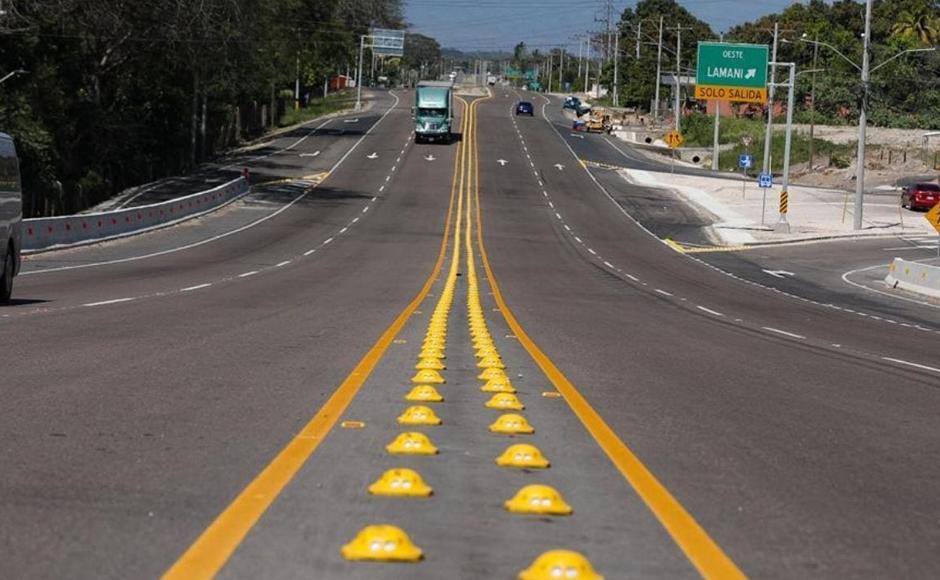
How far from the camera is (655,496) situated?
7008 mm

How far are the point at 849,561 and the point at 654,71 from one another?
5858 inches

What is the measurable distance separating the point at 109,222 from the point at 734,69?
127 ft

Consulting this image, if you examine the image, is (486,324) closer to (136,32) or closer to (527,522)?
(527,522)

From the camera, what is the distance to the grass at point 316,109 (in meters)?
119

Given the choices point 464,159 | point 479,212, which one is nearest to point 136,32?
point 479,212

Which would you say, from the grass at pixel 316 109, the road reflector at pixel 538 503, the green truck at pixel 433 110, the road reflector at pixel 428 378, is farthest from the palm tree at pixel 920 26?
the road reflector at pixel 538 503

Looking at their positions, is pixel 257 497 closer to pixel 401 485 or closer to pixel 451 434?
pixel 401 485

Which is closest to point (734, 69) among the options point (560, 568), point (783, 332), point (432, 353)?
point (783, 332)

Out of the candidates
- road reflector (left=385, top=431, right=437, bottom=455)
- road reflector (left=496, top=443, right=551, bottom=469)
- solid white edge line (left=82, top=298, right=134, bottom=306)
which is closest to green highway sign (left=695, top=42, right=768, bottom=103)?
solid white edge line (left=82, top=298, right=134, bottom=306)

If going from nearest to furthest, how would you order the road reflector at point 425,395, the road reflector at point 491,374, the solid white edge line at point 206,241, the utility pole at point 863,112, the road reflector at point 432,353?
Answer: the road reflector at point 425,395 → the road reflector at point 491,374 → the road reflector at point 432,353 → the solid white edge line at point 206,241 → the utility pole at point 863,112

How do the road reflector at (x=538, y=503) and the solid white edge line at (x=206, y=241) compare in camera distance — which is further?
the solid white edge line at (x=206, y=241)

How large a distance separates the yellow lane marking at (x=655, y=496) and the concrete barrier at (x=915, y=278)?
27.3 m

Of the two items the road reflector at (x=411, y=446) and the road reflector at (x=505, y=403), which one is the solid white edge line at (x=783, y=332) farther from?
the road reflector at (x=411, y=446)

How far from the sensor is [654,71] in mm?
151375
